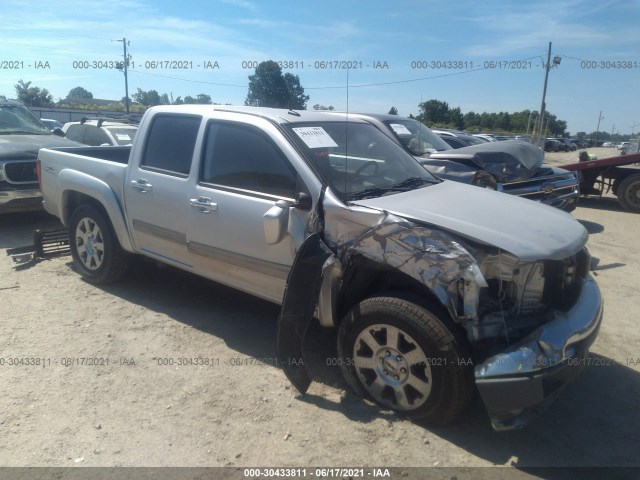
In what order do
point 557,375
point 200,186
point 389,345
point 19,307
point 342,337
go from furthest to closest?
point 19,307, point 200,186, point 342,337, point 389,345, point 557,375

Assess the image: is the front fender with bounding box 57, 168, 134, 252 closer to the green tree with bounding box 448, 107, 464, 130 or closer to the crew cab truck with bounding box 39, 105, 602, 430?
the crew cab truck with bounding box 39, 105, 602, 430

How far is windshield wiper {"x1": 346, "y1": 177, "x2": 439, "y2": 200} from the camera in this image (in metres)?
3.47

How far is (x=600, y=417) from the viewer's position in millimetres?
3250

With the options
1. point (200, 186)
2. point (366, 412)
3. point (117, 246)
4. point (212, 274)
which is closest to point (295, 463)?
point (366, 412)

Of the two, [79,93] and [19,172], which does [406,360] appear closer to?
[19,172]

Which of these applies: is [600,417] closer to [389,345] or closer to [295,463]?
[389,345]

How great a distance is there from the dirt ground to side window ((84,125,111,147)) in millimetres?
5912

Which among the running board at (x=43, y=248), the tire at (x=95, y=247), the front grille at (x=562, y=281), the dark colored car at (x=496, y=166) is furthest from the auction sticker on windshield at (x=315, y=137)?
the running board at (x=43, y=248)

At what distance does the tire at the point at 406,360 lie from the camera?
2850 millimetres

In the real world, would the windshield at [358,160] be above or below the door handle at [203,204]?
above

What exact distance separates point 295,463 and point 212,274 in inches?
71.5

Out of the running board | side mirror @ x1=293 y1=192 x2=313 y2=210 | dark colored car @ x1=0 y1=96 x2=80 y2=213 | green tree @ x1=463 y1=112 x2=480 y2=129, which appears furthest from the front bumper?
green tree @ x1=463 y1=112 x2=480 y2=129

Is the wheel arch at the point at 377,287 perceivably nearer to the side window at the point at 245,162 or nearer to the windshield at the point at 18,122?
the side window at the point at 245,162

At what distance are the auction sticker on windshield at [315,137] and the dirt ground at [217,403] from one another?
5.36 feet
